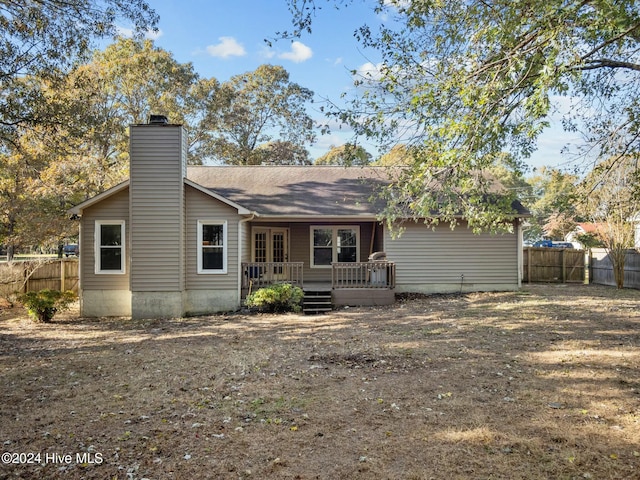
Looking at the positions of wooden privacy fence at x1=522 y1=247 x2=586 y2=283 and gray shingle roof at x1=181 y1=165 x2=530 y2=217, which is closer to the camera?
gray shingle roof at x1=181 y1=165 x2=530 y2=217

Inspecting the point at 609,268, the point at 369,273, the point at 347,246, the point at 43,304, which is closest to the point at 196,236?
the point at 43,304

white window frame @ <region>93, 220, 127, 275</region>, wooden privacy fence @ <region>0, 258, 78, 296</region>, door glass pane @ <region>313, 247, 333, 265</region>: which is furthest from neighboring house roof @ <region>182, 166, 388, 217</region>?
wooden privacy fence @ <region>0, 258, 78, 296</region>

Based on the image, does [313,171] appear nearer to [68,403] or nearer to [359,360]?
[359,360]

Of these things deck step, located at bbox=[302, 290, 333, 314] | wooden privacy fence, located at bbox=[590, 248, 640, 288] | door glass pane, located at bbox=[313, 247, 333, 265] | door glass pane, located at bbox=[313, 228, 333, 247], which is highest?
door glass pane, located at bbox=[313, 228, 333, 247]

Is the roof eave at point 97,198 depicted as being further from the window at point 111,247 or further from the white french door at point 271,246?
the white french door at point 271,246

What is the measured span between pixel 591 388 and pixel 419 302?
7690 millimetres

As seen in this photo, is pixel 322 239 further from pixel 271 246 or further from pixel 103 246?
pixel 103 246

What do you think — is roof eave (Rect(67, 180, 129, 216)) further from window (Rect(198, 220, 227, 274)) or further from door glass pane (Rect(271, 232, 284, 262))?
door glass pane (Rect(271, 232, 284, 262))

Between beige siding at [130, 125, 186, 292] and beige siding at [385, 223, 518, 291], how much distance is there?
669cm

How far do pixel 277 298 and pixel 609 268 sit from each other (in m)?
14.7

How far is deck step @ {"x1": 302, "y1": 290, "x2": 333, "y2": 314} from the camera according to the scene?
465 inches

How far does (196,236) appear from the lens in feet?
39.6

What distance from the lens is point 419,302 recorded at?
1288 cm

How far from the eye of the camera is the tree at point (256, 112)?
27.7 meters
